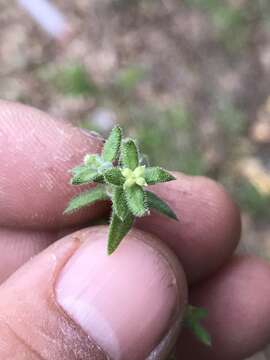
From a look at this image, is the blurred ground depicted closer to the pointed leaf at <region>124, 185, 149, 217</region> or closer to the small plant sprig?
the small plant sprig

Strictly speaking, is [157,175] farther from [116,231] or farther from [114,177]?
[116,231]

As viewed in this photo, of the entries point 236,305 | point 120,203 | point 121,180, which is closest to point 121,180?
point 121,180

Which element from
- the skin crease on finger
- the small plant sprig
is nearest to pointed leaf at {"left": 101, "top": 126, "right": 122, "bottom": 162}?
the small plant sprig

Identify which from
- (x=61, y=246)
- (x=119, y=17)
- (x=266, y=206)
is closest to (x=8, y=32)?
(x=119, y=17)

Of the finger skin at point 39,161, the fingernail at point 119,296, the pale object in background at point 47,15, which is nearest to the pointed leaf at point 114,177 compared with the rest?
the fingernail at point 119,296

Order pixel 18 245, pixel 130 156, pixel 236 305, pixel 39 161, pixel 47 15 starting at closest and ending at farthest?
pixel 130 156, pixel 39 161, pixel 18 245, pixel 236 305, pixel 47 15

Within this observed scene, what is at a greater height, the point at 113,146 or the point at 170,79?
the point at 113,146
